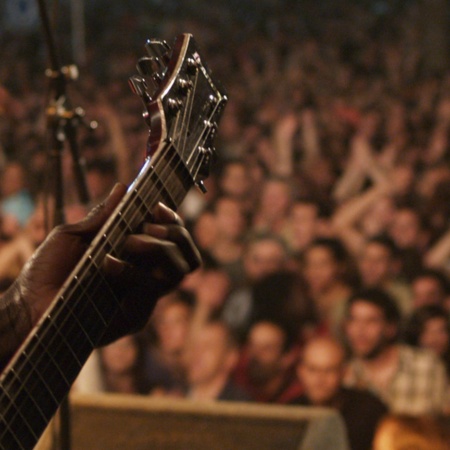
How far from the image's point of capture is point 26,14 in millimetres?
6703

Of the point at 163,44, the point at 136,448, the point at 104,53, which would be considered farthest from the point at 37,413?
the point at 104,53

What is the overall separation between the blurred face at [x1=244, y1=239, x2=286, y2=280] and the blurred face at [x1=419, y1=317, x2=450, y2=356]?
0.75m

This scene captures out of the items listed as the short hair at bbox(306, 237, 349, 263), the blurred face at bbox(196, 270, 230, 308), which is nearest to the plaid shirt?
the short hair at bbox(306, 237, 349, 263)

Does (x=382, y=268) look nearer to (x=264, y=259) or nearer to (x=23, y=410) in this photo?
(x=264, y=259)

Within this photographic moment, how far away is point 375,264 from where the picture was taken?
4.17m

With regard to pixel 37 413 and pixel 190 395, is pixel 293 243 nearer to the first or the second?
pixel 190 395

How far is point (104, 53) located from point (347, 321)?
4154 mm

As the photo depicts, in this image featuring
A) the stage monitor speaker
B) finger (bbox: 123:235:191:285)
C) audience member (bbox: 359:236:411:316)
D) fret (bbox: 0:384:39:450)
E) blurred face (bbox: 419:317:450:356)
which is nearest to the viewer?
fret (bbox: 0:384:39:450)

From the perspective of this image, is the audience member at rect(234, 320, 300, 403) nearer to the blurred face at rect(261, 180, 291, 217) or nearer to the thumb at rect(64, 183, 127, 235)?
the blurred face at rect(261, 180, 291, 217)

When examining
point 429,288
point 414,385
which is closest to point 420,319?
point 429,288

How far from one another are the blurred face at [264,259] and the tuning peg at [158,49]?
294 centimetres

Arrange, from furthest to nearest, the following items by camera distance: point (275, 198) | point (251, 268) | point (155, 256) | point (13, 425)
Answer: point (275, 198) < point (251, 268) < point (155, 256) < point (13, 425)

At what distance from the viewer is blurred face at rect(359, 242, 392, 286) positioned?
13.6ft

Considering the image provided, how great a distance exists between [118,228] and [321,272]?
3.08 metres
